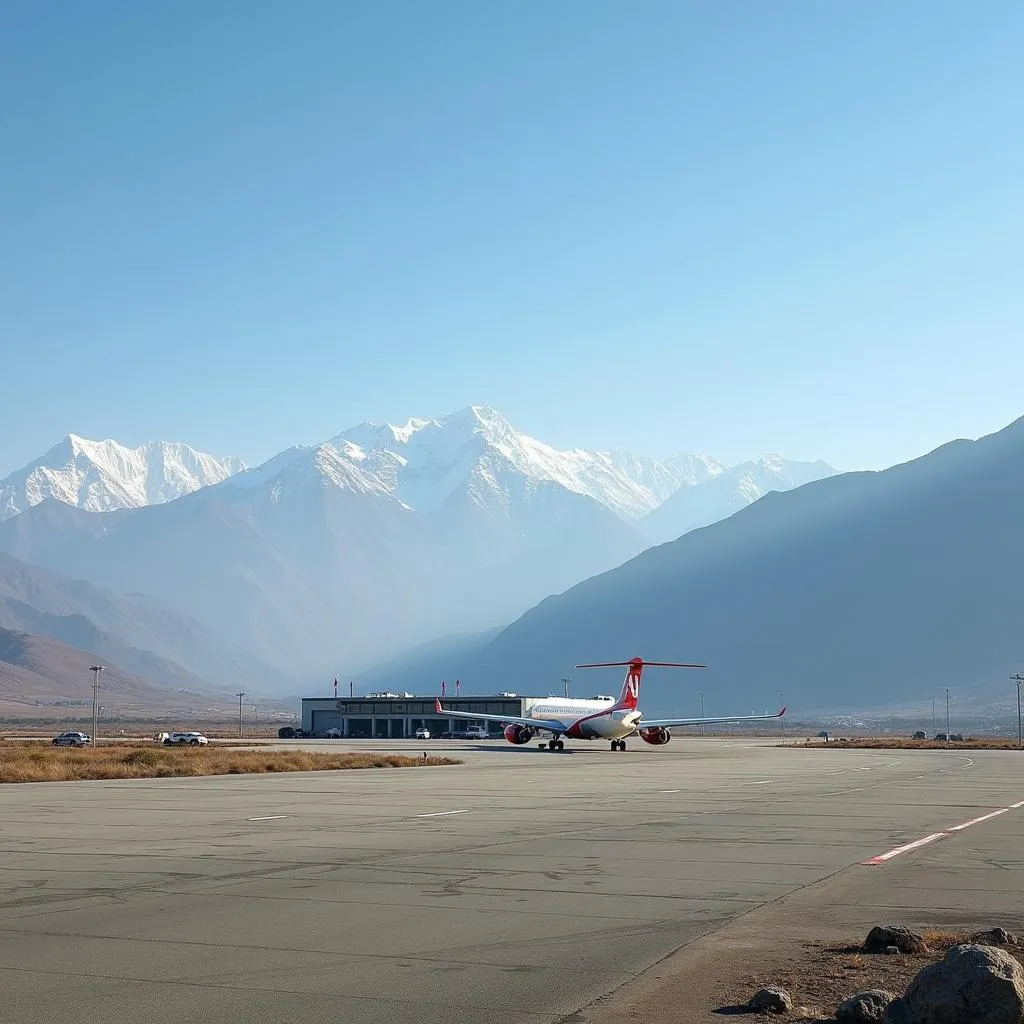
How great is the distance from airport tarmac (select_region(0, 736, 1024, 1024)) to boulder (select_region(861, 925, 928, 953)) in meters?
1.69

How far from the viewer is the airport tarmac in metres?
10.7

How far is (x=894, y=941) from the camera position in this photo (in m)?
12.3

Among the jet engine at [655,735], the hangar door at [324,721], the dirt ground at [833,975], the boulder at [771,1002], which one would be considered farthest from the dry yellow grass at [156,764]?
the hangar door at [324,721]

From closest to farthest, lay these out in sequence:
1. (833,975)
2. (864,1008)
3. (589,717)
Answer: (864,1008) → (833,975) → (589,717)

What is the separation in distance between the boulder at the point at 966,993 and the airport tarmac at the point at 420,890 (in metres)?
2.49

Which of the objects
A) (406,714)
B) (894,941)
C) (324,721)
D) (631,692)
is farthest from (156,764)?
(324,721)

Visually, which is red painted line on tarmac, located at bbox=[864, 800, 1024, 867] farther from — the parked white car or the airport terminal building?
the airport terminal building

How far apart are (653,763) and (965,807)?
31319mm

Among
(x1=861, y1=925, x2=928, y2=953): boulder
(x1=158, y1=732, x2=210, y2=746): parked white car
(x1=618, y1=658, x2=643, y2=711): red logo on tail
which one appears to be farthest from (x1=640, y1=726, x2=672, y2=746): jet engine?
(x1=861, y1=925, x2=928, y2=953): boulder

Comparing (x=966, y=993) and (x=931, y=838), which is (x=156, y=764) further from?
(x=966, y=993)

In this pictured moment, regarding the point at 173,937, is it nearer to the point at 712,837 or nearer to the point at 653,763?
the point at 712,837

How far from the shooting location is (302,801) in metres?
32.9

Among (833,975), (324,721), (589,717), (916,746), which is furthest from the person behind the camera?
(324,721)

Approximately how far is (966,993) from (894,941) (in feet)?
12.0
